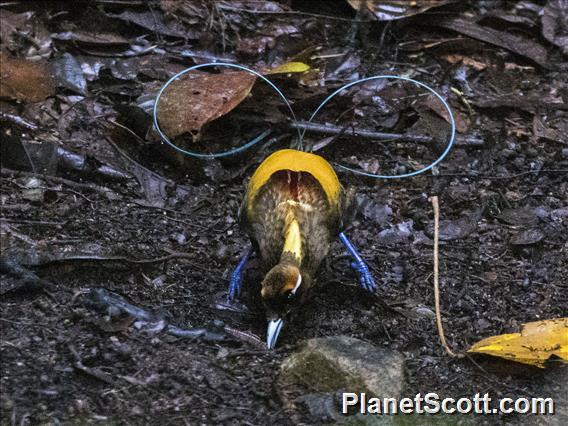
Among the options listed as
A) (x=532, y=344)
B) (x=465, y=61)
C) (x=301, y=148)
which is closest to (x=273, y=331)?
(x=532, y=344)

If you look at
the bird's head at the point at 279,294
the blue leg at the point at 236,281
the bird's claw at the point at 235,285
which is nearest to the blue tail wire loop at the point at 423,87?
the blue leg at the point at 236,281

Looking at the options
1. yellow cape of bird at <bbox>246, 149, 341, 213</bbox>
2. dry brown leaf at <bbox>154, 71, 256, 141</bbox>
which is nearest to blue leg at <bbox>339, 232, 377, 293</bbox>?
yellow cape of bird at <bbox>246, 149, 341, 213</bbox>

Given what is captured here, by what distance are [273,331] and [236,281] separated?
0.71 m

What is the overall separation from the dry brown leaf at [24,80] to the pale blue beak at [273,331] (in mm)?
2763

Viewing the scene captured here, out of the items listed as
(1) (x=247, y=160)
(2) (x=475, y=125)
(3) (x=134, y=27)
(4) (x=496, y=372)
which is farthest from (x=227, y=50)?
(4) (x=496, y=372)

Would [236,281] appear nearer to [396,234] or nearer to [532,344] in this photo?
[396,234]

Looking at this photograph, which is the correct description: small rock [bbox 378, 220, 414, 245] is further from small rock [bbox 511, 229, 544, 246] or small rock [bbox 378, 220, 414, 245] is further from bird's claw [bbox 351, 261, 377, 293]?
small rock [bbox 511, 229, 544, 246]

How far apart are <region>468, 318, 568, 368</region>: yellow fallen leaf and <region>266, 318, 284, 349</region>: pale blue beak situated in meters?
1.08

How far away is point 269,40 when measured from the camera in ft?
23.4

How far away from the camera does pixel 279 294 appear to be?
4.49 meters

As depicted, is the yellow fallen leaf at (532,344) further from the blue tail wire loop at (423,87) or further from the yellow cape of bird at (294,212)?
the blue tail wire loop at (423,87)

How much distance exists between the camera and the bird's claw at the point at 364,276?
5.26m

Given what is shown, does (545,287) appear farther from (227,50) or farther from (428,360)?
(227,50)

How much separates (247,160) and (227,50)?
4.12 ft
